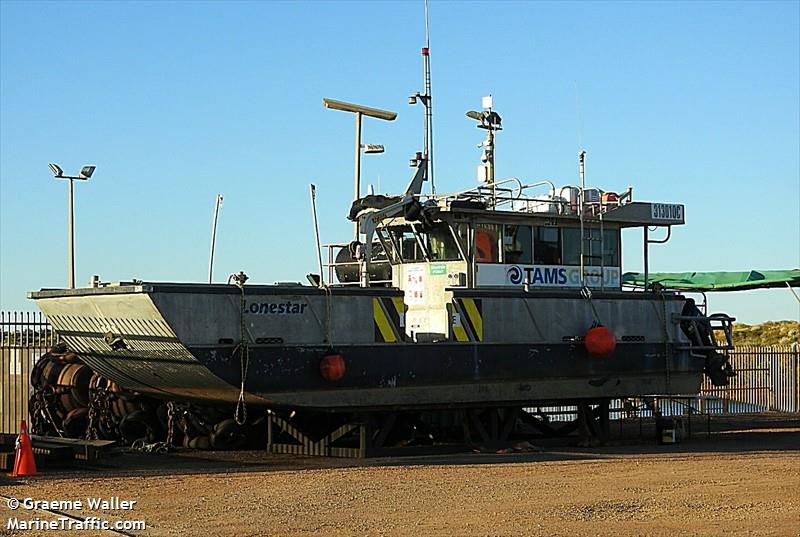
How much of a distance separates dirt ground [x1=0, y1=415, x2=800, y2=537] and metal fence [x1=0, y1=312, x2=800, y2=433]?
462 centimetres

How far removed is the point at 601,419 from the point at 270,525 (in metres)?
10.3

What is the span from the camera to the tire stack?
64.8 ft

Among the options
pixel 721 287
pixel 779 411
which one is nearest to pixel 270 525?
pixel 721 287

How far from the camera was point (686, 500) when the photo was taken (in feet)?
41.8

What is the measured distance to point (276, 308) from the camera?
55.4 feet

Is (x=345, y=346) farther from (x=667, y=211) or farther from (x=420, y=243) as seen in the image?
(x=667, y=211)

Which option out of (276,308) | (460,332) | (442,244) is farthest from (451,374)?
(276,308)

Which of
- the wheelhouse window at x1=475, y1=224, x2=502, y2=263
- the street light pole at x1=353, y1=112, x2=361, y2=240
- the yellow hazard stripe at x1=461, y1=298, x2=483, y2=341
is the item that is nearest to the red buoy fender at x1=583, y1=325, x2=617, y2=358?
the wheelhouse window at x1=475, y1=224, x2=502, y2=263

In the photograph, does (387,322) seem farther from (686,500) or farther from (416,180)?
(686,500)

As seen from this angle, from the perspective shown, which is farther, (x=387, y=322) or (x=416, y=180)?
(x=416, y=180)

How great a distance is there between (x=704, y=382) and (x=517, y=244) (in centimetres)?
796

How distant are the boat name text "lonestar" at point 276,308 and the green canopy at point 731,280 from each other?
1042cm

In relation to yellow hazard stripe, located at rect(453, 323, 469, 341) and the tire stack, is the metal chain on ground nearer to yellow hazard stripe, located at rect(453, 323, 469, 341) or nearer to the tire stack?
the tire stack

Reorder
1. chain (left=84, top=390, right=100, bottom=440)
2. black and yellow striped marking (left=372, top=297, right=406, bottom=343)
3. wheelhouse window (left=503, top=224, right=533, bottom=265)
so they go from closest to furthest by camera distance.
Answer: black and yellow striped marking (left=372, top=297, right=406, bottom=343) → wheelhouse window (left=503, top=224, right=533, bottom=265) → chain (left=84, top=390, right=100, bottom=440)
